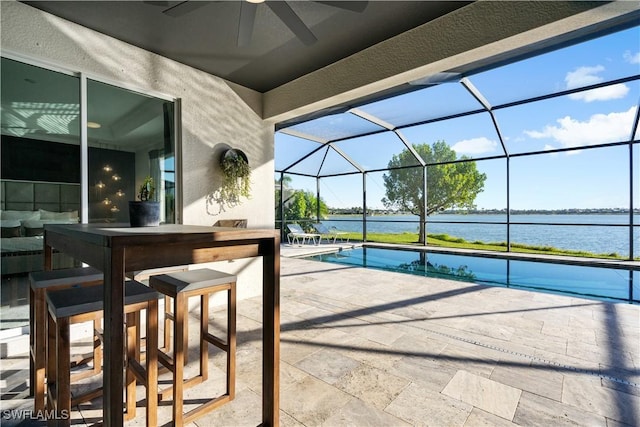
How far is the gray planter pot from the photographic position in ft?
5.10

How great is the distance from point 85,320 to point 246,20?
2045 mm

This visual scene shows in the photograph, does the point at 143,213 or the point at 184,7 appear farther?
the point at 184,7

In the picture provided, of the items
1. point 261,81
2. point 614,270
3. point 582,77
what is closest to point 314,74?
point 261,81

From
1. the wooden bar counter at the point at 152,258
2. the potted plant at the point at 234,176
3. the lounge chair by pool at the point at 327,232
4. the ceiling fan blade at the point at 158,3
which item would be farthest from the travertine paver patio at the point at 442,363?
the lounge chair by pool at the point at 327,232

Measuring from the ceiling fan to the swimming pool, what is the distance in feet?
14.5

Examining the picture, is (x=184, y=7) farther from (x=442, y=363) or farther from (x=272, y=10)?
(x=442, y=363)

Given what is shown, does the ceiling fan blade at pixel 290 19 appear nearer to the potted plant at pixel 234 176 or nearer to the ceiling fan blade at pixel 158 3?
the ceiling fan blade at pixel 158 3

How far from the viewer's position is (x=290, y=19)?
6.63ft

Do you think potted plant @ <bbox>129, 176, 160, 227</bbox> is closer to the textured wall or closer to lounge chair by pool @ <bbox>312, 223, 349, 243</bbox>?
the textured wall

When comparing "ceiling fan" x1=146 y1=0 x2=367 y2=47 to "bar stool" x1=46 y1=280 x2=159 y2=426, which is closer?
"bar stool" x1=46 y1=280 x2=159 y2=426

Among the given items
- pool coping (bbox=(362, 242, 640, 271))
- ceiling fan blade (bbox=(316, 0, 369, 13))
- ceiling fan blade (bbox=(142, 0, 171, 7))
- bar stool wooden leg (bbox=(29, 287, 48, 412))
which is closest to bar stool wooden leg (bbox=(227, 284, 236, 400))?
bar stool wooden leg (bbox=(29, 287, 48, 412))

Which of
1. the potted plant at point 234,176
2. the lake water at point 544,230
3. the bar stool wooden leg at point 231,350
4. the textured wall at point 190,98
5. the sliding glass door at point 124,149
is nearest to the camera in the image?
the bar stool wooden leg at point 231,350

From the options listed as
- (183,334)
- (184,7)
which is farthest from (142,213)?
(184,7)

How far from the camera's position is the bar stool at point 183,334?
1491mm
